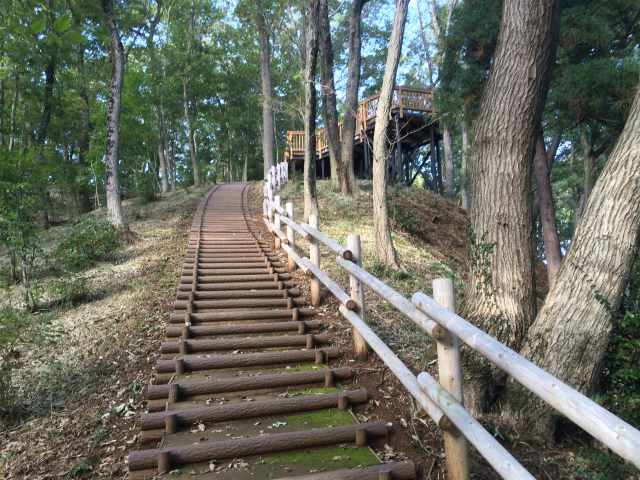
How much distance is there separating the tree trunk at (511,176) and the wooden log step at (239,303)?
2498mm

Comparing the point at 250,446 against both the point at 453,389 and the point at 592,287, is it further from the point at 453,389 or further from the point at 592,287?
the point at 592,287

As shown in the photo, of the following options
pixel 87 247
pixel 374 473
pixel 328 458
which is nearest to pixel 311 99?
pixel 87 247

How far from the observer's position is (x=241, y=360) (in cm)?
436

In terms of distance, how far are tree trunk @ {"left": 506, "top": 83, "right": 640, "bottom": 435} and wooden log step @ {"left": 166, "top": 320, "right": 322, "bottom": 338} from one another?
91.3 inches

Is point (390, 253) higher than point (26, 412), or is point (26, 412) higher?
point (390, 253)

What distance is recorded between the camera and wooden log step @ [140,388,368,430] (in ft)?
11.1

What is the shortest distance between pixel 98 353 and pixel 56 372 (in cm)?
44

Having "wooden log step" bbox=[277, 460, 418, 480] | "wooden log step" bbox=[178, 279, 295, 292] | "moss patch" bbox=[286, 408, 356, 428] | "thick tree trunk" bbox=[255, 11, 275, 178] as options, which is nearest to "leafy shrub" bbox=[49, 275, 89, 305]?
"wooden log step" bbox=[178, 279, 295, 292]

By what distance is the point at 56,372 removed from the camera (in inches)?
184

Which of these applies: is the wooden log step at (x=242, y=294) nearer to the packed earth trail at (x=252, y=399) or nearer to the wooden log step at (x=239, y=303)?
the packed earth trail at (x=252, y=399)

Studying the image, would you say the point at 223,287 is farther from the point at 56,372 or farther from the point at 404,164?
the point at 404,164

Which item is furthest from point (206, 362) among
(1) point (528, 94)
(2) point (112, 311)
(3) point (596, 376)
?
(1) point (528, 94)

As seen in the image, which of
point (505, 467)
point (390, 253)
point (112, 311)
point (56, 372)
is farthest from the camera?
point (390, 253)

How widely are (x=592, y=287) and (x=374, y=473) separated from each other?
224 centimetres
